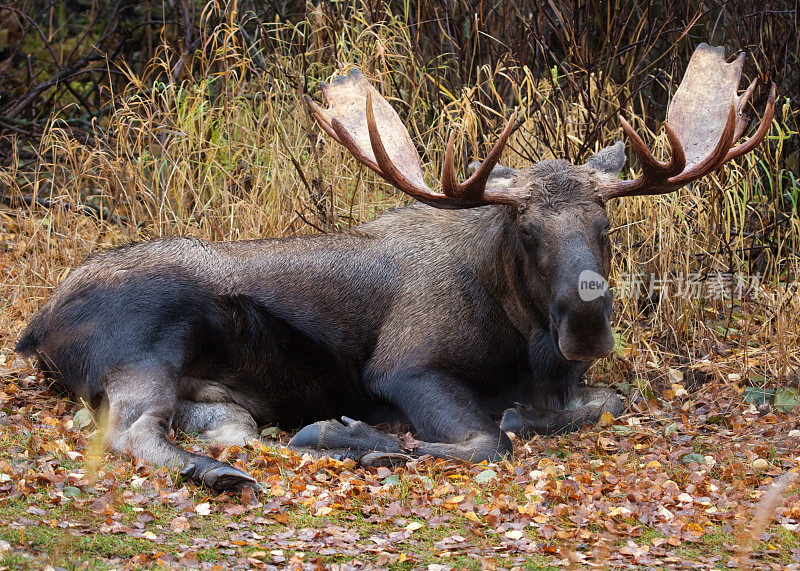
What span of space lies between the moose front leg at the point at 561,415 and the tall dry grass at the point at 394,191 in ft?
2.12

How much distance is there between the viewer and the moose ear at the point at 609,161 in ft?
18.0

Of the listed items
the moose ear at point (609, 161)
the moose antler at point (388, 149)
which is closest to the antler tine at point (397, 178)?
the moose antler at point (388, 149)

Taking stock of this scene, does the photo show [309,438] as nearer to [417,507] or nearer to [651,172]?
[417,507]

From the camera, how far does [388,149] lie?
5.68 metres

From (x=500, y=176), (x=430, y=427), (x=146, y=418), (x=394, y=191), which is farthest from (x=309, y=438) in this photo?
(x=394, y=191)

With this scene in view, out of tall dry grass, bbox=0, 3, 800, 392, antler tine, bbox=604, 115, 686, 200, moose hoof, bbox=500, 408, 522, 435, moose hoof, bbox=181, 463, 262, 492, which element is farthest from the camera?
tall dry grass, bbox=0, 3, 800, 392

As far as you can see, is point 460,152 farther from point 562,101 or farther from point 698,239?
point 698,239

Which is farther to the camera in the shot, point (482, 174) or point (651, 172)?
point (651, 172)

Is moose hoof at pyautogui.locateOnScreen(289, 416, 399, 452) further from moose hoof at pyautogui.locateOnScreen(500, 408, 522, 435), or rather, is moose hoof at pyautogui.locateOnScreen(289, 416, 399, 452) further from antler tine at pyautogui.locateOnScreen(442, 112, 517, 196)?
antler tine at pyautogui.locateOnScreen(442, 112, 517, 196)

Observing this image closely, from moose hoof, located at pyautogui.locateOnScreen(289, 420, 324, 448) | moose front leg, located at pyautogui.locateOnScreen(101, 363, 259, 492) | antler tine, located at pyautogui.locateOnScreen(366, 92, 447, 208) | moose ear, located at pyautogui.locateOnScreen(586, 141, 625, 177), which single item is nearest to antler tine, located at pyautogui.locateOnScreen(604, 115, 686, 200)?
moose ear, located at pyautogui.locateOnScreen(586, 141, 625, 177)

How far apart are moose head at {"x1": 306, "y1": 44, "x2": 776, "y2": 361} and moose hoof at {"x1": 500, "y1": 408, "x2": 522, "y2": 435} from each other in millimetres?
529

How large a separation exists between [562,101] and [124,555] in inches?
184

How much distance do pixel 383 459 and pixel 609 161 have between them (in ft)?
6.66

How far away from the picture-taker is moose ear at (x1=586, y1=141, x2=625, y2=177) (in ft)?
18.0
